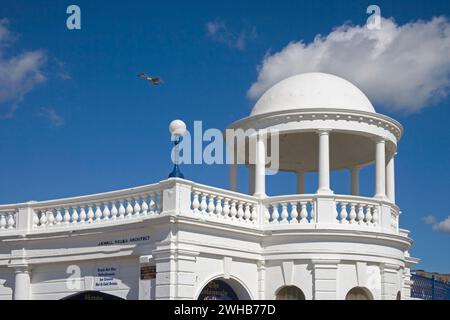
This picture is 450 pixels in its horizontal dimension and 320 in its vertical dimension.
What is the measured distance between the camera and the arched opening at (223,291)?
22.6m

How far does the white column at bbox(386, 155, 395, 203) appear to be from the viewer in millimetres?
26684

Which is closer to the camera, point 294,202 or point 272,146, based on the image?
point 294,202

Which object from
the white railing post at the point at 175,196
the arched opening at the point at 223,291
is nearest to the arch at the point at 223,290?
the arched opening at the point at 223,291

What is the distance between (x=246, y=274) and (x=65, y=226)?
5312 mm

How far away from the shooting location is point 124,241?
22.6 m

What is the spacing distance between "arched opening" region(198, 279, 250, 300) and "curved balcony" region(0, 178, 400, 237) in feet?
5.44

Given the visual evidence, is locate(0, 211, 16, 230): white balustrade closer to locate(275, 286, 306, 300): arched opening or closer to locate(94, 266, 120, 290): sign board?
locate(94, 266, 120, 290): sign board

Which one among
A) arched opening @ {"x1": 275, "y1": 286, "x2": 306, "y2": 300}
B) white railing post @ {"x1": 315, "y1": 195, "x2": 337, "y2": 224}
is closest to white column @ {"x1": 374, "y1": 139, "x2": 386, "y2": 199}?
white railing post @ {"x1": 315, "y1": 195, "x2": 337, "y2": 224}

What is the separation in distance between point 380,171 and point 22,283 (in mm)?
11057

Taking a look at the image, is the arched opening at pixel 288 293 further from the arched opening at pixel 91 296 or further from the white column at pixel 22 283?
the white column at pixel 22 283

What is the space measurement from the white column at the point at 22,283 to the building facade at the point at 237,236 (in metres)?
0.04
